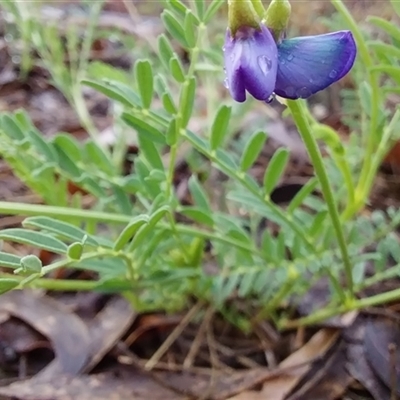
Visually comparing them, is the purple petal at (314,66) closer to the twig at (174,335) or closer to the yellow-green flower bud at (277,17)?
the yellow-green flower bud at (277,17)

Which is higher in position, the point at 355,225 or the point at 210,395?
the point at 355,225

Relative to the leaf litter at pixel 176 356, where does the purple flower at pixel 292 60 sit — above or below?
above

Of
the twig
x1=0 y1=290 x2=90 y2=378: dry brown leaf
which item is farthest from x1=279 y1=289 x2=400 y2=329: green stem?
x1=0 y1=290 x2=90 y2=378: dry brown leaf

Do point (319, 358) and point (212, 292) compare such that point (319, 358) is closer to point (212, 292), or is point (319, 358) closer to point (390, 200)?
point (212, 292)

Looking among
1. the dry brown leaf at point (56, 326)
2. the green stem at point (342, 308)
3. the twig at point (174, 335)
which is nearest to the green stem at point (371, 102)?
the green stem at point (342, 308)

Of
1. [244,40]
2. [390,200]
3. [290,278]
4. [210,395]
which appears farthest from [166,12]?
[390,200]

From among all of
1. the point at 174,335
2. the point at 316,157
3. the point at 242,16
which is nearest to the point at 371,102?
the point at 316,157
